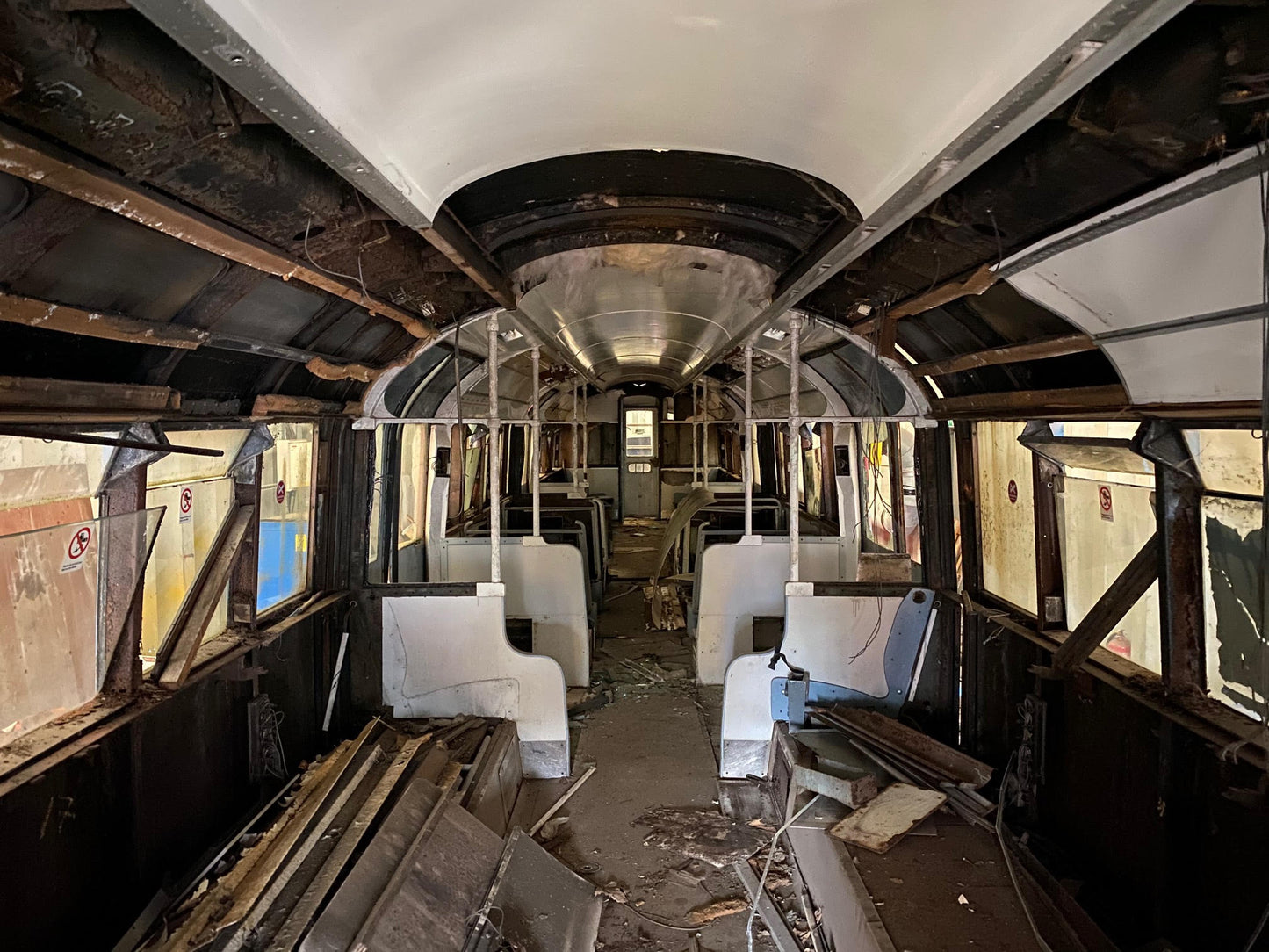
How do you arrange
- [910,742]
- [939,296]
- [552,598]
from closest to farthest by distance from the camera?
1. [939,296]
2. [910,742]
3. [552,598]

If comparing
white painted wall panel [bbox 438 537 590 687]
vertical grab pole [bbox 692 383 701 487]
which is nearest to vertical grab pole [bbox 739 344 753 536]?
white painted wall panel [bbox 438 537 590 687]

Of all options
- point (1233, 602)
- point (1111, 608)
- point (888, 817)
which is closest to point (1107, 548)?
point (1111, 608)

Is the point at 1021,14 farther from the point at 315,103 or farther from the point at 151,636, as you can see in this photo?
the point at 151,636

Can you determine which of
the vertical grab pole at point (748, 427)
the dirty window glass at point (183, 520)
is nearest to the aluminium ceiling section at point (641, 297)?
the vertical grab pole at point (748, 427)

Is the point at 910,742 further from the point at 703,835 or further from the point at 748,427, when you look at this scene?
the point at 748,427

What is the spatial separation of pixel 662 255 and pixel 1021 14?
9.69ft

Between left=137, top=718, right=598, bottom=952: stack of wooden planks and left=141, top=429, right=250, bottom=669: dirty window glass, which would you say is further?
left=141, top=429, right=250, bottom=669: dirty window glass

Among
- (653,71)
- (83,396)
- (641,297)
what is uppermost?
(641,297)

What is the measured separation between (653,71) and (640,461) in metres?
16.0

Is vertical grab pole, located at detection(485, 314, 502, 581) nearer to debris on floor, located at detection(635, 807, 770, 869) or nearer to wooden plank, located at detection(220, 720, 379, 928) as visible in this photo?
wooden plank, located at detection(220, 720, 379, 928)

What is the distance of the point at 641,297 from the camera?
5.85 meters

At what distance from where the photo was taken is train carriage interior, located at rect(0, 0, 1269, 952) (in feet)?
5.59

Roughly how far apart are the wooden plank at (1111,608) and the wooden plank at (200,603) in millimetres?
4066

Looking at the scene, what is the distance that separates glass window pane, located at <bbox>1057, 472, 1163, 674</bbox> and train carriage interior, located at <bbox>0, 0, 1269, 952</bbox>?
0.03 metres
